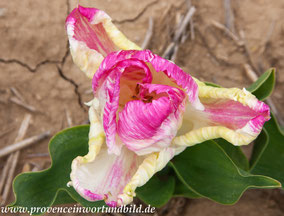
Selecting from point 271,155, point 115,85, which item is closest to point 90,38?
point 115,85

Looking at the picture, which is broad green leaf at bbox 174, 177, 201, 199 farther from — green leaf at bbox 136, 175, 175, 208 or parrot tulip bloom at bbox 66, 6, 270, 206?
parrot tulip bloom at bbox 66, 6, 270, 206

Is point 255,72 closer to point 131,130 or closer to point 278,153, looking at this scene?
point 278,153

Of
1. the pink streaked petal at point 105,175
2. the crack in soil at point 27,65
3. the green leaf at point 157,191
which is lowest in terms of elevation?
the green leaf at point 157,191

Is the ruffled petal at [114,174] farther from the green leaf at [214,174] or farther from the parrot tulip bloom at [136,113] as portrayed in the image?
the green leaf at [214,174]

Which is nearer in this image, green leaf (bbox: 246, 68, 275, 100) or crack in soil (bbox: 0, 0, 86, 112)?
green leaf (bbox: 246, 68, 275, 100)

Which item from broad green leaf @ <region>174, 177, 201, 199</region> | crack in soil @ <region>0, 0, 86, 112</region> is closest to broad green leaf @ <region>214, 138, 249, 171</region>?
broad green leaf @ <region>174, 177, 201, 199</region>

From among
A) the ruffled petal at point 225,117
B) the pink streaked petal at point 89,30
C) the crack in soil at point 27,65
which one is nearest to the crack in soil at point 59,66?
the crack in soil at point 27,65
